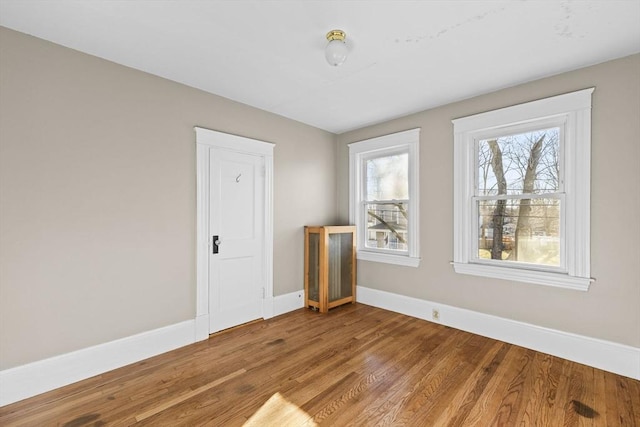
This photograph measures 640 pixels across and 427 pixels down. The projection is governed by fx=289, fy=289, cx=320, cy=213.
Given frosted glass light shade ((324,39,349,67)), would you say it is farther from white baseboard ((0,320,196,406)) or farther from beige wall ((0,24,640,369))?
white baseboard ((0,320,196,406))

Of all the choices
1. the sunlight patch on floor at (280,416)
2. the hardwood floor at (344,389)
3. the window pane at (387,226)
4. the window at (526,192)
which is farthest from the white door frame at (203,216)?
the window at (526,192)

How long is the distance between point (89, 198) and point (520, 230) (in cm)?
402

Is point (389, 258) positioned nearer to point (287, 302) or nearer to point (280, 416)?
point (287, 302)

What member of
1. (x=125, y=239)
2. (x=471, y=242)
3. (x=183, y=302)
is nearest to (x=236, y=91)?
(x=125, y=239)

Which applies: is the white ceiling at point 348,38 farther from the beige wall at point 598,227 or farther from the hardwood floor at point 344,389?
the hardwood floor at point 344,389

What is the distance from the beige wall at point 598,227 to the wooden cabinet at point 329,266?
127 cm

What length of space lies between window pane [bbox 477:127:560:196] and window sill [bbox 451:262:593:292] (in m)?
0.80

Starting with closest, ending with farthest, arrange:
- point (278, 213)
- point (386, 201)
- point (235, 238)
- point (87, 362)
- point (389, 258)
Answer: point (87, 362) → point (235, 238) → point (278, 213) → point (389, 258) → point (386, 201)

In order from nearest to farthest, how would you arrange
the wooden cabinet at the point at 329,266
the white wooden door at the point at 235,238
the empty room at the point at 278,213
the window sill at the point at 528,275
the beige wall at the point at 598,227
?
the empty room at the point at 278,213, the beige wall at the point at 598,227, the window sill at the point at 528,275, the white wooden door at the point at 235,238, the wooden cabinet at the point at 329,266

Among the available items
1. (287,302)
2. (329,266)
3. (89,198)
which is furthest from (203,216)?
(329,266)

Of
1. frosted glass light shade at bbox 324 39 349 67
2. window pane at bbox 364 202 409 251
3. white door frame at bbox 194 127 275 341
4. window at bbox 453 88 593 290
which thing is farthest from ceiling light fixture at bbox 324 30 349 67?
window pane at bbox 364 202 409 251

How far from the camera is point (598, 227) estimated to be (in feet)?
8.23

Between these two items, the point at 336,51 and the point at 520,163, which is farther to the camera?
the point at 520,163

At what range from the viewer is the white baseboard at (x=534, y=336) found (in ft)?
7.78
